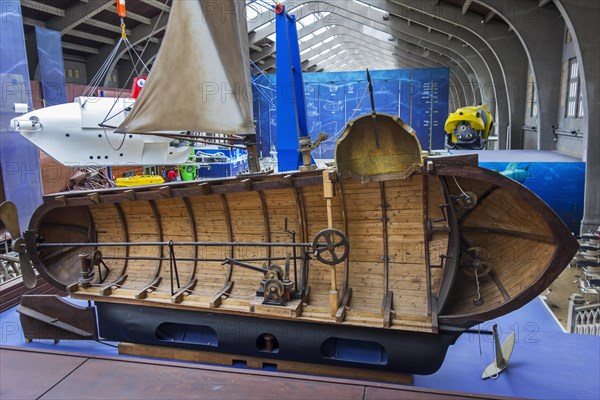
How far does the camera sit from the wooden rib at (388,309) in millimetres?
4658

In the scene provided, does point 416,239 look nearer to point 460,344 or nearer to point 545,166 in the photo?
point 460,344

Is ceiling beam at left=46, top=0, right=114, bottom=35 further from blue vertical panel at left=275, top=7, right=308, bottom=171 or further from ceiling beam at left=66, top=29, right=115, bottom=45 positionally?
blue vertical panel at left=275, top=7, right=308, bottom=171

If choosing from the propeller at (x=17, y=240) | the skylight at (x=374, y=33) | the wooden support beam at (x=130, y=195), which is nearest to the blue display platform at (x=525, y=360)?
the propeller at (x=17, y=240)

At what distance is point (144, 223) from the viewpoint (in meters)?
6.48

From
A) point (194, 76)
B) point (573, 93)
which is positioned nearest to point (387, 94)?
point (573, 93)

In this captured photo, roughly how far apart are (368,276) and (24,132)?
889 centimetres

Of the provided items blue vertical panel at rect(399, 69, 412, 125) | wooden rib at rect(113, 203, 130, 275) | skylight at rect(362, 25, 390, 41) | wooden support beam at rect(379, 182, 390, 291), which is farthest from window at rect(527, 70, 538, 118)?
wooden rib at rect(113, 203, 130, 275)

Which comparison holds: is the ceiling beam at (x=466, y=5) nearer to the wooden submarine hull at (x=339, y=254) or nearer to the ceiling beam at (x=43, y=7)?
the wooden submarine hull at (x=339, y=254)

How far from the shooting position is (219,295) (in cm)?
548

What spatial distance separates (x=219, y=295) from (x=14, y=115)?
27.0 ft

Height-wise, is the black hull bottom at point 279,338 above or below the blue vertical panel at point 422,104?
below

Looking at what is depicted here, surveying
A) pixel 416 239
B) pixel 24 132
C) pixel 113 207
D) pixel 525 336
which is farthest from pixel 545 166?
pixel 24 132

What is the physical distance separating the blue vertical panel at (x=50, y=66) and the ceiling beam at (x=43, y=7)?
929 millimetres

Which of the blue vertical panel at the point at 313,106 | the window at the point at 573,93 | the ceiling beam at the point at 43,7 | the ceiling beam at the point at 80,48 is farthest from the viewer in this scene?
the ceiling beam at the point at 80,48
